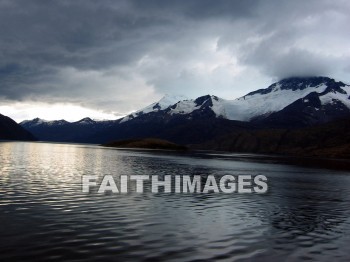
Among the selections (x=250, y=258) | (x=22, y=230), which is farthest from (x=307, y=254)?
(x=22, y=230)

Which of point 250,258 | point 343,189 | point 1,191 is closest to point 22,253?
point 250,258

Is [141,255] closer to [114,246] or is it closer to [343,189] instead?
[114,246]

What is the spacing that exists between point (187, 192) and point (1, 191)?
26.4 m

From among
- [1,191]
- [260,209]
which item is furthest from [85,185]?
[260,209]

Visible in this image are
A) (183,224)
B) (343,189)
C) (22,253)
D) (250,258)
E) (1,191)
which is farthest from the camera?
(343,189)

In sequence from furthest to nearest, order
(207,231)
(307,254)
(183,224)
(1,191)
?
(1,191), (183,224), (207,231), (307,254)

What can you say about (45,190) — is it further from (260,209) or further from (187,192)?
(260,209)

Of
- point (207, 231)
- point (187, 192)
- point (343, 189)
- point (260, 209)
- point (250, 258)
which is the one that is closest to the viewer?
point (250, 258)

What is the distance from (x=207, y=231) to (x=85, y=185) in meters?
32.3

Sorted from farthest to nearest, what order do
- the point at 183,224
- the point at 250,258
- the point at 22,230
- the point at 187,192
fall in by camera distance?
the point at 187,192 → the point at 183,224 → the point at 22,230 → the point at 250,258

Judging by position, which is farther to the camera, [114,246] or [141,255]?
[114,246]

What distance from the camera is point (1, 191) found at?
1993 inches

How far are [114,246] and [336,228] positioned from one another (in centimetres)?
2329

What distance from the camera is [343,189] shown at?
75.9 meters
